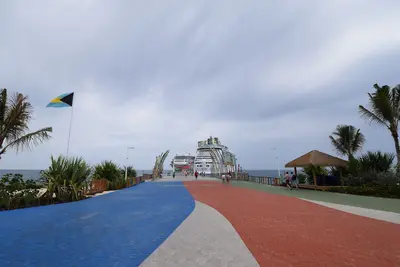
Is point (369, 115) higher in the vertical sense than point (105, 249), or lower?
higher

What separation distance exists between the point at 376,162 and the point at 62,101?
735 inches

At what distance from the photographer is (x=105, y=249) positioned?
411cm

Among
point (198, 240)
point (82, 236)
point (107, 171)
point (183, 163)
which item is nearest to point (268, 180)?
point (107, 171)

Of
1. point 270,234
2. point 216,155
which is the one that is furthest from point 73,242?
point 216,155

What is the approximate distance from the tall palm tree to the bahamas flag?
22.2m

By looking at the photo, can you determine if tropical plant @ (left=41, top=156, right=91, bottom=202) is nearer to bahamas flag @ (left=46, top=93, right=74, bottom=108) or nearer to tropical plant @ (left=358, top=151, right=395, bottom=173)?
bahamas flag @ (left=46, top=93, right=74, bottom=108)

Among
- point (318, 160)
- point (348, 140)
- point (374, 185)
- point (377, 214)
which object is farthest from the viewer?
point (348, 140)

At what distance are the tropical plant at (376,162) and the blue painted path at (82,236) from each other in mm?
12082

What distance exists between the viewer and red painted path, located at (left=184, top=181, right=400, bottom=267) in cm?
355

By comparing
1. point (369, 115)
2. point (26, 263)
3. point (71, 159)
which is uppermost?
point (369, 115)

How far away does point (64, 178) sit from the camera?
396 inches

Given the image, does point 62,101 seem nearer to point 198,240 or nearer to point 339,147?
point 198,240

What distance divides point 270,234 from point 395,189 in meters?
9.55

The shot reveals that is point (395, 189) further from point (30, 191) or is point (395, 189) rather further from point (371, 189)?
point (30, 191)
